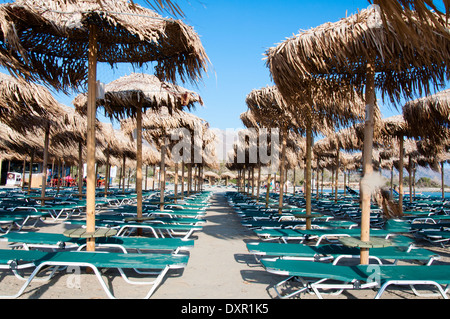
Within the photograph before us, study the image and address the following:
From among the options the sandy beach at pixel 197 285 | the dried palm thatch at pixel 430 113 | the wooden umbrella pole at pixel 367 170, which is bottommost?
the sandy beach at pixel 197 285

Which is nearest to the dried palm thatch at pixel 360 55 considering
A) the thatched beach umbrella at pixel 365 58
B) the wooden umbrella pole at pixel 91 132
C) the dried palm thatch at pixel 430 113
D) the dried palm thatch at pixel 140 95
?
the thatched beach umbrella at pixel 365 58

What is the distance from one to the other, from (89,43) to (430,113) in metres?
5.76

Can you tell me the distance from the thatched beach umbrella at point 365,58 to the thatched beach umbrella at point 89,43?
96cm

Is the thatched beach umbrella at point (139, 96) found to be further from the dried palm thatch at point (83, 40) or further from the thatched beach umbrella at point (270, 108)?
the thatched beach umbrella at point (270, 108)

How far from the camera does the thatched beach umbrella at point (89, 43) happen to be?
2883 mm

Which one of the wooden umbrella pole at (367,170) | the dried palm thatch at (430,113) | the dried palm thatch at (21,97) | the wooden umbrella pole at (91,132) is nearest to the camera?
the wooden umbrella pole at (367,170)

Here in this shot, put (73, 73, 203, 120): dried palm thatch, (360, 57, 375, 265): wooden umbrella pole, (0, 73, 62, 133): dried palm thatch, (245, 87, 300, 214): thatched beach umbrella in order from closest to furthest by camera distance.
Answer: (360, 57, 375, 265): wooden umbrella pole
(73, 73, 203, 120): dried palm thatch
(0, 73, 62, 133): dried palm thatch
(245, 87, 300, 214): thatched beach umbrella

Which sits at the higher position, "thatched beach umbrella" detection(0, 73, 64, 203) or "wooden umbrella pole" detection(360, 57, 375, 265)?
"thatched beach umbrella" detection(0, 73, 64, 203)

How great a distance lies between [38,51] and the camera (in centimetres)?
360

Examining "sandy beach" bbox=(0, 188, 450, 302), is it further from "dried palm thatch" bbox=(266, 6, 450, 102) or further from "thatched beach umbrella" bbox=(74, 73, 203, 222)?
"dried palm thatch" bbox=(266, 6, 450, 102)

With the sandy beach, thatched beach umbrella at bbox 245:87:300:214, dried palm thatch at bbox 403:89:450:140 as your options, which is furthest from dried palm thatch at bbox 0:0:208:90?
dried palm thatch at bbox 403:89:450:140

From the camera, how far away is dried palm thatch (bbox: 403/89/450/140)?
5406 mm

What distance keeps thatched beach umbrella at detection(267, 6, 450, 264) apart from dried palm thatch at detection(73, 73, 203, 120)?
1755mm
